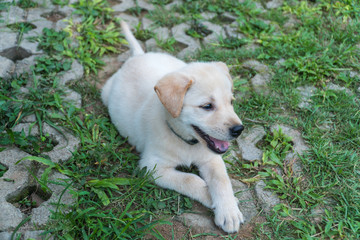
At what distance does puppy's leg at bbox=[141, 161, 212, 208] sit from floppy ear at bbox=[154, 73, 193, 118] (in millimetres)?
543

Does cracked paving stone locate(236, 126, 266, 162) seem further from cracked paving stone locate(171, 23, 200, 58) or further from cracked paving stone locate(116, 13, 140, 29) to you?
cracked paving stone locate(116, 13, 140, 29)

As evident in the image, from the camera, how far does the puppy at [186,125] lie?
2.38m

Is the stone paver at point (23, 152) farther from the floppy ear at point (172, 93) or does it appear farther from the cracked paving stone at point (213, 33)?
the cracked paving stone at point (213, 33)

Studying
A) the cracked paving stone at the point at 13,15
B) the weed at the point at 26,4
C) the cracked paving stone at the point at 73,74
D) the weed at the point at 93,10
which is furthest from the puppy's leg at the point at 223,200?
the weed at the point at 26,4

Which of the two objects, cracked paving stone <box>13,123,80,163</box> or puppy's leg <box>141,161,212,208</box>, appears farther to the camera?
cracked paving stone <box>13,123,80,163</box>

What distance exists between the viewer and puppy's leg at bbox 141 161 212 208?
99.7 inches

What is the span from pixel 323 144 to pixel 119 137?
1.83 metres

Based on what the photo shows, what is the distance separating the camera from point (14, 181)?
2.51 m

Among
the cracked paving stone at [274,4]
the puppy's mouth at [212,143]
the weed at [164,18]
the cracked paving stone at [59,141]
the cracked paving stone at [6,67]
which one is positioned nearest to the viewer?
the puppy's mouth at [212,143]

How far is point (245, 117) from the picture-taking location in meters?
3.33

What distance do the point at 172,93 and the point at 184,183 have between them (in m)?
0.72

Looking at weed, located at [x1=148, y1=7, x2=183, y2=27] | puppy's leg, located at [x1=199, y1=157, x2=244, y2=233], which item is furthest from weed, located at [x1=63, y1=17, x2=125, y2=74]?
puppy's leg, located at [x1=199, y1=157, x2=244, y2=233]

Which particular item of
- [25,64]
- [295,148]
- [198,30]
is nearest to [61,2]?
[25,64]

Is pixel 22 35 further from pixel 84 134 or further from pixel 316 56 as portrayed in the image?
pixel 316 56
